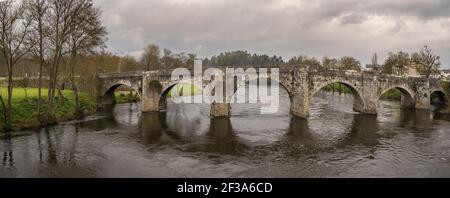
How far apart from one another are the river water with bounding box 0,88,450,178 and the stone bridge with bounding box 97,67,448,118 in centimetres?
278

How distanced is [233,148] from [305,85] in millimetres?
15422

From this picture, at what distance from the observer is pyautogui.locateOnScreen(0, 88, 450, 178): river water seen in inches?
722

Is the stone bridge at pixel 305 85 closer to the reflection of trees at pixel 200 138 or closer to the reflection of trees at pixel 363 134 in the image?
the reflection of trees at pixel 363 134

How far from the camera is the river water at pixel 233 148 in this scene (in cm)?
1834

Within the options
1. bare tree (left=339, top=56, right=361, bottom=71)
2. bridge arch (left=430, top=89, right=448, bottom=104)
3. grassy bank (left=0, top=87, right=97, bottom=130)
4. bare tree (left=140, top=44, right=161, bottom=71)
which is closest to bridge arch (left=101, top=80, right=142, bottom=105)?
grassy bank (left=0, top=87, right=97, bottom=130)

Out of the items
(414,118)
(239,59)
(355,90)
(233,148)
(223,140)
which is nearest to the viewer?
(233,148)

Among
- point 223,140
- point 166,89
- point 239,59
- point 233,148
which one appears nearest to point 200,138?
point 223,140

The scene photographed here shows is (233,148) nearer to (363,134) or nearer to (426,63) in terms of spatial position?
(363,134)

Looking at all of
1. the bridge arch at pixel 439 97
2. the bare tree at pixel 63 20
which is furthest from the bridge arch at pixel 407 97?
the bare tree at pixel 63 20

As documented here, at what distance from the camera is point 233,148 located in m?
23.3

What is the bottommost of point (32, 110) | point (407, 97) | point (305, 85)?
point (32, 110)

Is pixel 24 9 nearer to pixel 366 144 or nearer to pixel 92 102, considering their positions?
pixel 92 102

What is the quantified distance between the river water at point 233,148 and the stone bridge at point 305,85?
2784mm
